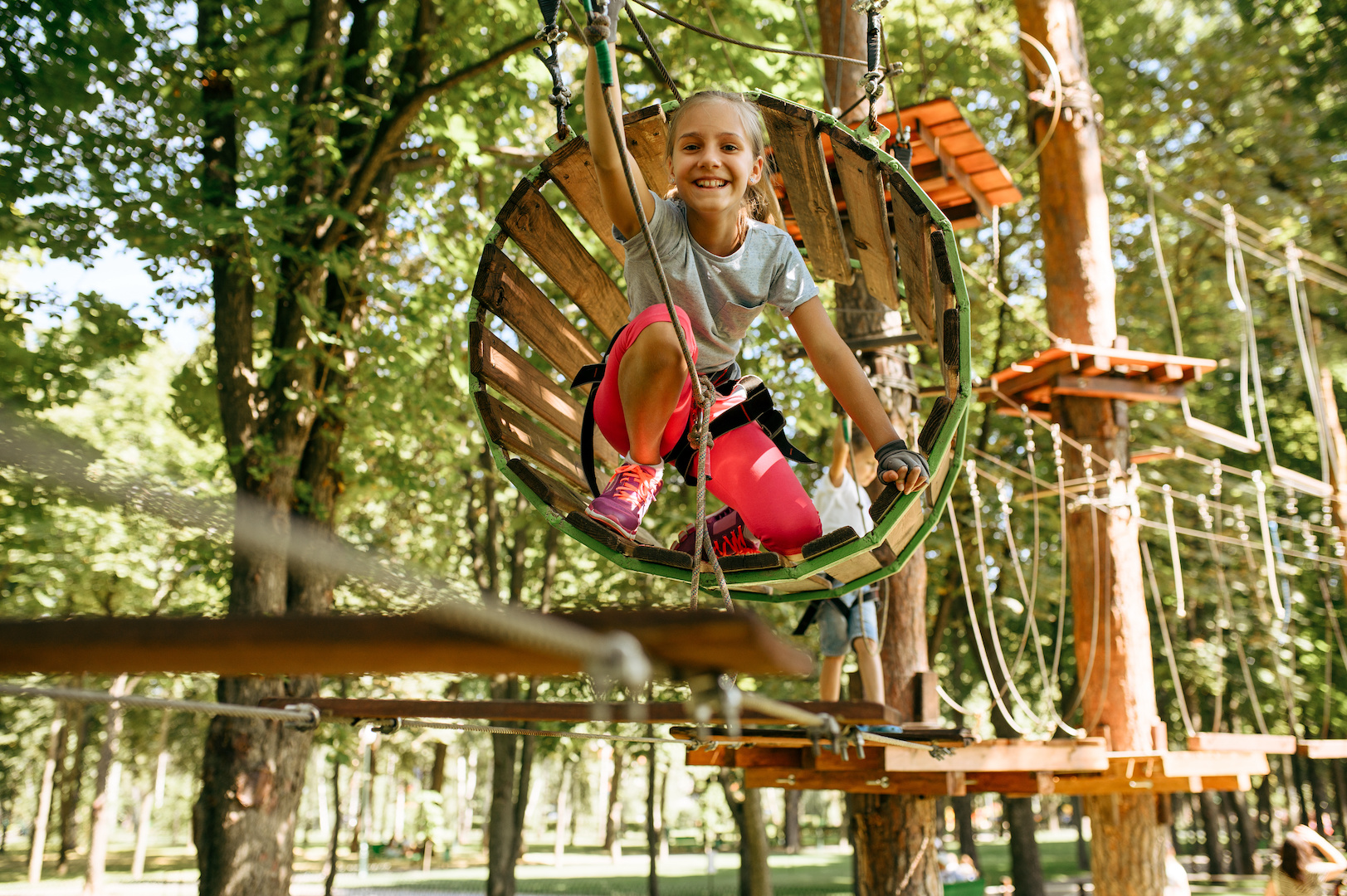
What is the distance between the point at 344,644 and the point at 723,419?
1.94 metres

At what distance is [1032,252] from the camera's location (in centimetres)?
1205

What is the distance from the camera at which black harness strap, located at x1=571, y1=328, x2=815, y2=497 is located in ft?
8.77

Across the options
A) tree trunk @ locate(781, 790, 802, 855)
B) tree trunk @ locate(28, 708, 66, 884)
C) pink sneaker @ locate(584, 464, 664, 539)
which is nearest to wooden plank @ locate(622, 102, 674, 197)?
pink sneaker @ locate(584, 464, 664, 539)

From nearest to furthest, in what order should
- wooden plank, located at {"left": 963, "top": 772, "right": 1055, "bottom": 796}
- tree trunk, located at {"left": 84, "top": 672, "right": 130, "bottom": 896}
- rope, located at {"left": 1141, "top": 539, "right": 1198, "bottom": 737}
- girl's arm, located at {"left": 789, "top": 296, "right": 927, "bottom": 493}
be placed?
1. girl's arm, located at {"left": 789, "top": 296, "right": 927, "bottom": 493}
2. wooden plank, located at {"left": 963, "top": 772, "right": 1055, "bottom": 796}
3. rope, located at {"left": 1141, "top": 539, "right": 1198, "bottom": 737}
4. tree trunk, located at {"left": 84, "top": 672, "right": 130, "bottom": 896}

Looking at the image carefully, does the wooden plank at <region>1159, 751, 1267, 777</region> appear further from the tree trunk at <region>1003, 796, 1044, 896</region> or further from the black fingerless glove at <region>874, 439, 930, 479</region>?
the tree trunk at <region>1003, 796, 1044, 896</region>

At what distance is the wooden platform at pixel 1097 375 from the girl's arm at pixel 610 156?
4.76 meters

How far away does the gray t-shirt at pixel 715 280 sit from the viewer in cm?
256

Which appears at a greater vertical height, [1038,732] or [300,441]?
[300,441]

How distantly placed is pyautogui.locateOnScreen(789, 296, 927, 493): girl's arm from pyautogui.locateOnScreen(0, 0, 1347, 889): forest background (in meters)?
0.96

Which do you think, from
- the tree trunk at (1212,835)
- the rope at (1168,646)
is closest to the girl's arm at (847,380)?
the rope at (1168,646)

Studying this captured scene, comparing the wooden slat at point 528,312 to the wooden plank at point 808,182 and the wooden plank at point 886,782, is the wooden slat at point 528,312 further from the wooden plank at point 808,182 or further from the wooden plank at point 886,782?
the wooden plank at point 886,782

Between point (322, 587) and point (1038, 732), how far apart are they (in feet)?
23.1

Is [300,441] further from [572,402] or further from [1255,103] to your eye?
[1255,103]

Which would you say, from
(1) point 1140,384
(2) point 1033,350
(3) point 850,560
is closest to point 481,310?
(3) point 850,560
